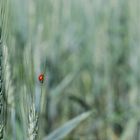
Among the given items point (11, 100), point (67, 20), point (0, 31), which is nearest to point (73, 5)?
point (67, 20)

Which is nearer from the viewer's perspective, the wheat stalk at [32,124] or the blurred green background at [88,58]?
the wheat stalk at [32,124]

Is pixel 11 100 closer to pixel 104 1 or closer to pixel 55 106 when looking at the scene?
pixel 55 106

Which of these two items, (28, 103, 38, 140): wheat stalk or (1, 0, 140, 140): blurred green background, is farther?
(1, 0, 140, 140): blurred green background

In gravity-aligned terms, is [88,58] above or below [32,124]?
below

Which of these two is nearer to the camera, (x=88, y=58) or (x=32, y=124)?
(x=32, y=124)
